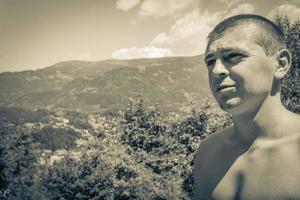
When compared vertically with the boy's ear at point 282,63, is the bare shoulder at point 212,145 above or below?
below

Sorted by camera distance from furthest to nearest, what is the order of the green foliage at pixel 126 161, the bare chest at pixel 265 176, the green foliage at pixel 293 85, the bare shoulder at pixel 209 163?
the green foliage at pixel 126 161
the green foliage at pixel 293 85
the bare shoulder at pixel 209 163
the bare chest at pixel 265 176

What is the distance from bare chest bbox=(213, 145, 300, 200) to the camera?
2.26 metres

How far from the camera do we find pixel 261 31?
8.02 feet

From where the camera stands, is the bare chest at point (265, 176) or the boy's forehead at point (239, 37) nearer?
the bare chest at point (265, 176)

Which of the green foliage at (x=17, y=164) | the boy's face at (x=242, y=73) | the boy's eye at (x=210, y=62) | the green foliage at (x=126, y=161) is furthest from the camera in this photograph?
the green foliage at (x=17, y=164)

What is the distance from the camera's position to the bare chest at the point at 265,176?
226 centimetres

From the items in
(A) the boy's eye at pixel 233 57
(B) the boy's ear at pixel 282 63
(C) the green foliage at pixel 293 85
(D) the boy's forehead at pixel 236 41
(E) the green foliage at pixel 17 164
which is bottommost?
(E) the green foliage at pixel 17 164

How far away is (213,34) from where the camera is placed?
2.58 metres

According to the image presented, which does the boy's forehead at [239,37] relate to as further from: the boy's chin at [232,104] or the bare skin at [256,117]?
the boy's chin at [232,104]

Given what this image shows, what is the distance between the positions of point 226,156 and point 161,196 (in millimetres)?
33569

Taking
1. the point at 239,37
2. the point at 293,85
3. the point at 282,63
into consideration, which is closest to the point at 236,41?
the point at 239,37

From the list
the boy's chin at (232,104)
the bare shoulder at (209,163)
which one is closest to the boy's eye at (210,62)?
the boy's chin at (232,104)

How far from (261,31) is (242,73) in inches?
12.2

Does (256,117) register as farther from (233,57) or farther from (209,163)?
(209,163)
